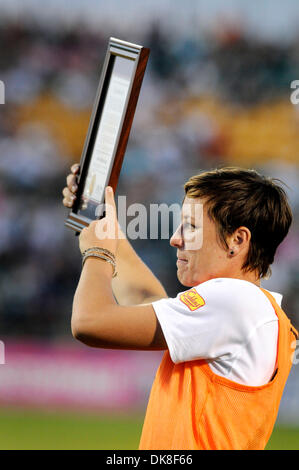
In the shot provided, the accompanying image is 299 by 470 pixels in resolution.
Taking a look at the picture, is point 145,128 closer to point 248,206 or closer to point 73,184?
point 73,184

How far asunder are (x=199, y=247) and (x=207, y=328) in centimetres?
20

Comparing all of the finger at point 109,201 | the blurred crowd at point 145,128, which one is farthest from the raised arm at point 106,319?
the blurred crowd at point 145,128

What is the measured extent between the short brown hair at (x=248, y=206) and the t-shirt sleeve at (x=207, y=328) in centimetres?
16

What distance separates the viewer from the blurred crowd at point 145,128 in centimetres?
526

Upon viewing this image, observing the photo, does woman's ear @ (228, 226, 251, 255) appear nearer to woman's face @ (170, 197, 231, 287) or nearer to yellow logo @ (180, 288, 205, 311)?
woman's face @ (170, 197, 231, 287)

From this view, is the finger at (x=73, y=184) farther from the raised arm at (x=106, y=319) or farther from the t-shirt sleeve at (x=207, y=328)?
the t-shirt sleeve at (x=207, y=328)

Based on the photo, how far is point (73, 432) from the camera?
13.7 feet

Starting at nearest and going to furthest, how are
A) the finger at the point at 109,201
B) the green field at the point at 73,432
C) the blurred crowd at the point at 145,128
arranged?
the finger at the point at 109,201 < the green field at the point at 73,432 < the blurred crowd at the point at 145,128

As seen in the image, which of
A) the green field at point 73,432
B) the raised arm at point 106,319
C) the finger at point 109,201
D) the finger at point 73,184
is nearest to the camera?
the raised arm at point 106,319

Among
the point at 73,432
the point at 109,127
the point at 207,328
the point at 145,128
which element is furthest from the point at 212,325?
the point at 145,128

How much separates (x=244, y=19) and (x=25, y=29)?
6.66 feet

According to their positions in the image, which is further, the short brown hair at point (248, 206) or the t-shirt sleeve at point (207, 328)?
the short brown hair at point (248, 206)

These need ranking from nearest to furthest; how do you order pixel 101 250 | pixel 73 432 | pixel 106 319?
pixel 106 319 < pixel 101 250 < pixel 73 432

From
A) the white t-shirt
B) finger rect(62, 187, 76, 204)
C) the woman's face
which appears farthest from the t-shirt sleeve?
finger rect(62, 187, 76, 204)
